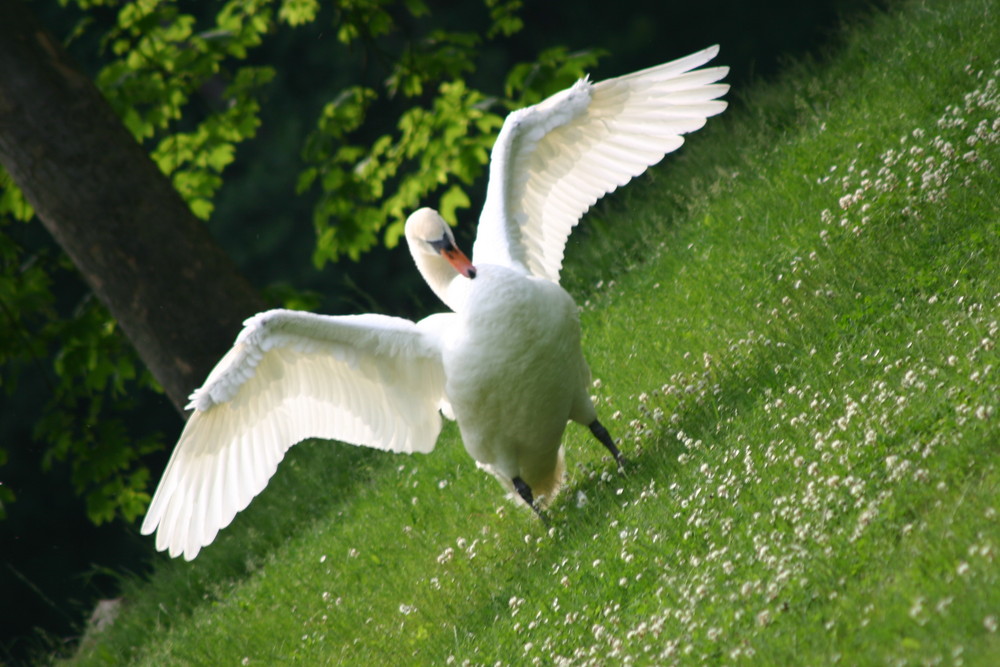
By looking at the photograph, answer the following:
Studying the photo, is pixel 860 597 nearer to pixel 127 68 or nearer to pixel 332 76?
pixel 127 68

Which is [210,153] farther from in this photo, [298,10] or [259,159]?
[259,159]

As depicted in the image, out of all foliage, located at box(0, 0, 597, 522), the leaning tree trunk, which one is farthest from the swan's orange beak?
foliage, located at box(0, 0, 597, 522)

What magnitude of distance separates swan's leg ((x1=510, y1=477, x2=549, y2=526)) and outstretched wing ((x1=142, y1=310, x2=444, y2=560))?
0.64 meters

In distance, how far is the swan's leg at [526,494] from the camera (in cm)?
625

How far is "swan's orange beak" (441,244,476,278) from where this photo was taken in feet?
19.2

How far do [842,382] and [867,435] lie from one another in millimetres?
788

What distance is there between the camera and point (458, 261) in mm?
5984

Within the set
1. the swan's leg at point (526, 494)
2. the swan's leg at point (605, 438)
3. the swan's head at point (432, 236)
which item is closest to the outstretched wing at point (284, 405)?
the swan's head at point (432, 236)

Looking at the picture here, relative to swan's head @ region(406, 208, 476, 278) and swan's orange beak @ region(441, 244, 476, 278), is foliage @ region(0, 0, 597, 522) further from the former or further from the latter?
swan's orange beak @ region(441, 244, 476, 278)

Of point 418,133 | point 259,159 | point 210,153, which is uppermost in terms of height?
point 210,153

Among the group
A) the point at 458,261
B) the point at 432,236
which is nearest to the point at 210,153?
the point at 432,236

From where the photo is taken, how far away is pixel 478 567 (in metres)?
6.26

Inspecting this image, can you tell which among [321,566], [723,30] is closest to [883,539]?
[321,566]

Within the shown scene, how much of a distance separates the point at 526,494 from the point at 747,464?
1.57 m
